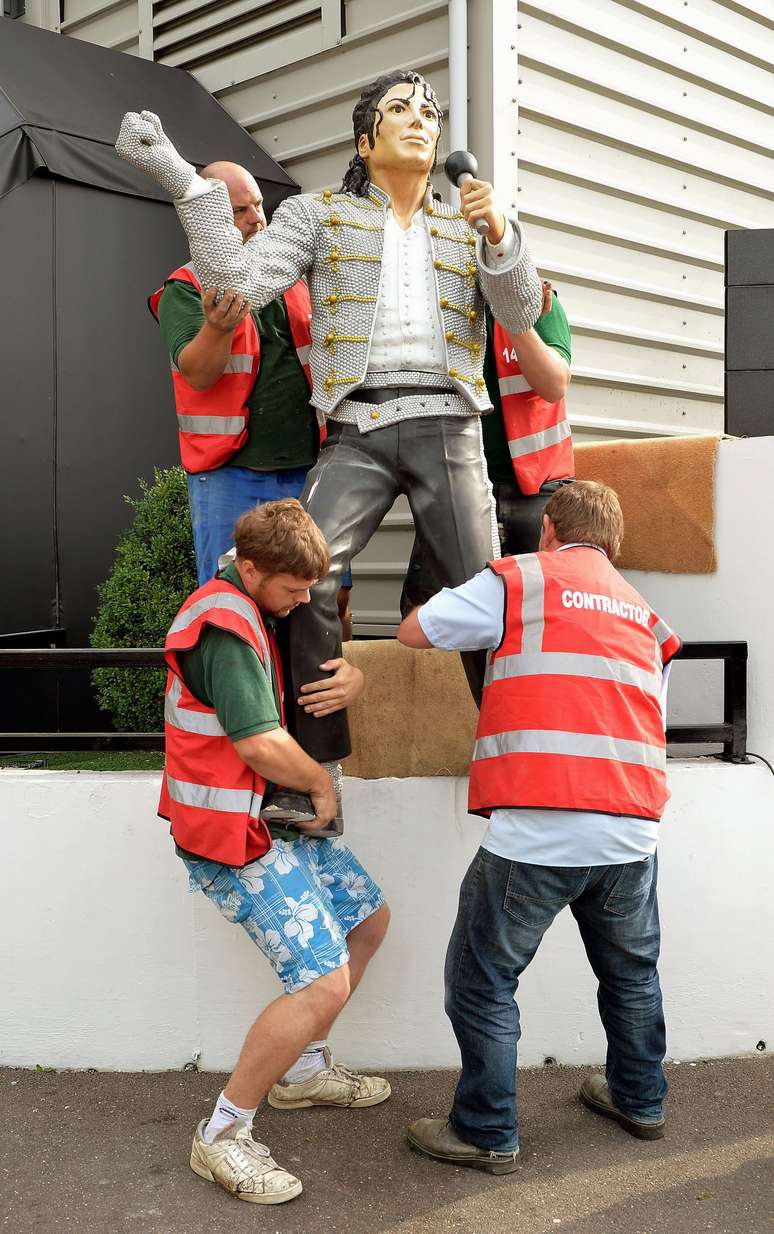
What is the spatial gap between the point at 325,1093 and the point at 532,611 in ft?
4.84

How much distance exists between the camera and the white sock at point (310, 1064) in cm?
325

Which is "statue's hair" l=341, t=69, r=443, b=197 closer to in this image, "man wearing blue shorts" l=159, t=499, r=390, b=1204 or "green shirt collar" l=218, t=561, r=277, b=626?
"man wearing blue shorts" l=159, t=499, r=390, b=1204

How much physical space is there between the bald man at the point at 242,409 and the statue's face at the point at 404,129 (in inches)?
20.4

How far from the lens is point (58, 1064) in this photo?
352cm

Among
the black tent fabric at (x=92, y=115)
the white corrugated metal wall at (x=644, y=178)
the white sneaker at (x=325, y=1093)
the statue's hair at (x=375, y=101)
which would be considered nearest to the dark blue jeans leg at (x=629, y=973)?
the white sneaker at (x=325, y=1093)

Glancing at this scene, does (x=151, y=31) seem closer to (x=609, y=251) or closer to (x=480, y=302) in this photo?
(x=609, y=251)

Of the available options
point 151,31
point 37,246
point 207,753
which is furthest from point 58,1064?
point 151,31

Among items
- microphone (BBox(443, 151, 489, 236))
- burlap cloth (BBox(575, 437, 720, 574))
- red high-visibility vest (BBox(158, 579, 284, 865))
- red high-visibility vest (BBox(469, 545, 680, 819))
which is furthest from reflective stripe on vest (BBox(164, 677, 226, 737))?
burlap cloth (BBox(575, 437, 720, 574))

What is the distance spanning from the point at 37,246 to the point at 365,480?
3210mm

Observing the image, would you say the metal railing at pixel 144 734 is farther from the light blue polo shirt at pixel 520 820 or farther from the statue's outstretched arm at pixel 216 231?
the statue's outstretched arm at pixel 216 231

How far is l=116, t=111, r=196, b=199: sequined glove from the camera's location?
277 centimetres

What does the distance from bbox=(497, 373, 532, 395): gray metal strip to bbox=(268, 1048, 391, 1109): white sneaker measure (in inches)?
77.0

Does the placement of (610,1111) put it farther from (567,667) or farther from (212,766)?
(212,766)

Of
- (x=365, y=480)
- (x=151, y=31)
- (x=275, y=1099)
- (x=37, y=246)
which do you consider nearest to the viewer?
(x=365, y=480)
